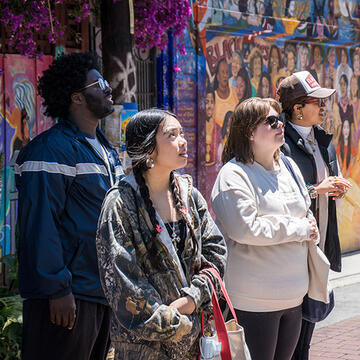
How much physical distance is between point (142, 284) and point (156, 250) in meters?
0.16

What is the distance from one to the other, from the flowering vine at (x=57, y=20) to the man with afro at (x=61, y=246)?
1981 millimetres

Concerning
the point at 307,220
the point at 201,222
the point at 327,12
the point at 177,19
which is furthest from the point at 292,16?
the point at 201,222

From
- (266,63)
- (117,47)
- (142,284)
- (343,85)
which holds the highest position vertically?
(117,47)

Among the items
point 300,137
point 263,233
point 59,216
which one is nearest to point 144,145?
point 59,216

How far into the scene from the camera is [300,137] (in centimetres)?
473

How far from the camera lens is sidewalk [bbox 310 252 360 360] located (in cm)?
601

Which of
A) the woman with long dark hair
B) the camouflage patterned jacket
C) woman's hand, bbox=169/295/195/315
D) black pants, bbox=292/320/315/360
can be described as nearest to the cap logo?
black pants, bbox=292/320/315/360

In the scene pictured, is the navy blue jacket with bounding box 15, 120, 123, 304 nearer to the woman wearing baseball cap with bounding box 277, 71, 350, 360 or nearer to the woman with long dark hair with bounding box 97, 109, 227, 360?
the woman with long dark hair with bounding box 97, 109, 227, 360

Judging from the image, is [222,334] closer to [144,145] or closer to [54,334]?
[144,145]

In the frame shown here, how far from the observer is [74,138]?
12.4ft

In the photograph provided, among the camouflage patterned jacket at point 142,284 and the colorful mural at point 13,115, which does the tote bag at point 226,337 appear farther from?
the colorful mural at point 13,115

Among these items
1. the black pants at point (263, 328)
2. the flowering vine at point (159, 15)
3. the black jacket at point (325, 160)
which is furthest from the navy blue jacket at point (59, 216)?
the flowering vine at point (159, 15)

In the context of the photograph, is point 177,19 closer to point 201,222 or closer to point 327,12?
point 201,222

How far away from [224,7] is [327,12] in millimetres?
2406
